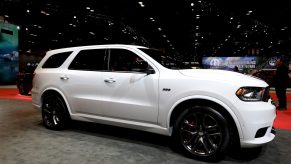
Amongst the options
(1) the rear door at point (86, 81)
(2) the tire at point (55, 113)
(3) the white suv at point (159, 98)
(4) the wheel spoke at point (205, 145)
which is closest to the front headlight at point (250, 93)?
(3) the white suv at point (159, 98)

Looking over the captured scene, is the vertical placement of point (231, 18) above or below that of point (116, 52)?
above

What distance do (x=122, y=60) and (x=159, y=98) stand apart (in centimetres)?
106

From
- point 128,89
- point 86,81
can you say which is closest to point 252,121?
point 128,89

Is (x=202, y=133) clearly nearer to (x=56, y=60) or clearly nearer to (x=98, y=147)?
(x=98, y=147)

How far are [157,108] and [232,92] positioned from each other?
1.17 meters

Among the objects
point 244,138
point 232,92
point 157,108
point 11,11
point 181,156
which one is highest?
point 11,11

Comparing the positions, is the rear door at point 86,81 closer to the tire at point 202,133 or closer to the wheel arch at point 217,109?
the wheel arch at point 217,109

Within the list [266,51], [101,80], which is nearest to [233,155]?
[101,80]

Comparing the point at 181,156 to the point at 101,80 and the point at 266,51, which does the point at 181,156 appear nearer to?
the point at 101,80

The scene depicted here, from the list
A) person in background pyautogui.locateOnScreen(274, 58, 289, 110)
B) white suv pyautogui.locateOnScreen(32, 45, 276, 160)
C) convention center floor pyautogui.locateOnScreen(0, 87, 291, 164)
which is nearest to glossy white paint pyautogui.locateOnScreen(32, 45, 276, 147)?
white suv pyautogui.locateOnScreen(32, 45, 276, 160)

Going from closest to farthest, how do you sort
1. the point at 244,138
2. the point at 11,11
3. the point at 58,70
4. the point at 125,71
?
the point at 244,138 → the point at 125,71 → the point at 58,70 → the point at 11,11

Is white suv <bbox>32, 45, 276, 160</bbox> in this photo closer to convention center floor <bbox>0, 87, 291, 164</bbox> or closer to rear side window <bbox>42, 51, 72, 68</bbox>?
rear side window <bbox>42, 51, 72, 68</bbox>

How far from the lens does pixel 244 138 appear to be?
144 inches

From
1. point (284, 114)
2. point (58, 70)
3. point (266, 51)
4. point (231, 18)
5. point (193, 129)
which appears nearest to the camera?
point (193, 129)
